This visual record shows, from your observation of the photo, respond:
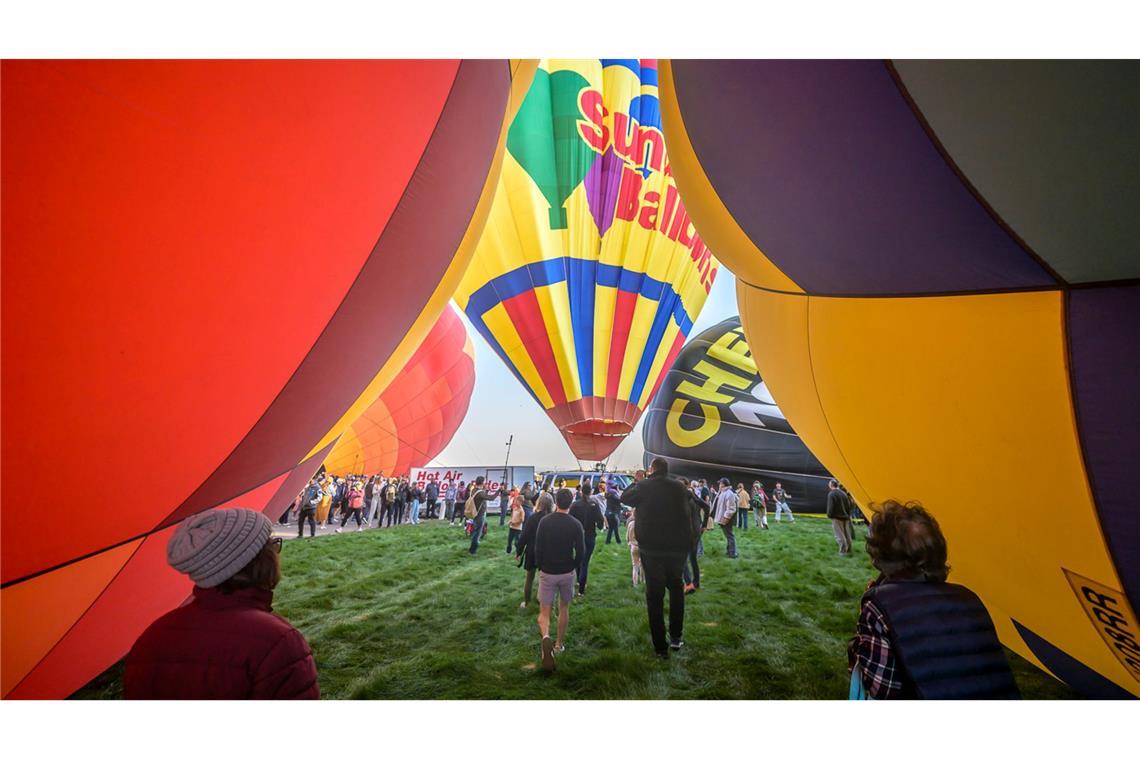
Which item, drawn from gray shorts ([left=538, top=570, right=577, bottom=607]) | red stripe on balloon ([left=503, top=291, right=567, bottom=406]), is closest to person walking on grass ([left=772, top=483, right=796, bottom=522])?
red stripe on balloon ([left=503, top=291, right=567, bottom=406])

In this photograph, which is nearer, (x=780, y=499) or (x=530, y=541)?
(x=530, y=541)

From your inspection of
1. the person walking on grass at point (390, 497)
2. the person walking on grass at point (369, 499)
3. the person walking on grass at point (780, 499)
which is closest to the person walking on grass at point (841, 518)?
the person walking on grass at point (780, 499)

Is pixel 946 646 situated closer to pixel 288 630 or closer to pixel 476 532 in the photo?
pixel 288 630

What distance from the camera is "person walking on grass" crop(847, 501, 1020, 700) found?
3.66ft

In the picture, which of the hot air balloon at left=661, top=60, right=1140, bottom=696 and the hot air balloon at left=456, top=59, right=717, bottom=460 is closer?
the hot air balloon at left=661, top=60, right=1140, bottom=696

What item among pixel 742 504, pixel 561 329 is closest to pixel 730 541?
pixel 742 504

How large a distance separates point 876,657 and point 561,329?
25.8 feet

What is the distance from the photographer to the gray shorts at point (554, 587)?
3098mm

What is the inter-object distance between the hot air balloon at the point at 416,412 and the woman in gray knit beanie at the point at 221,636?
11.1 metres

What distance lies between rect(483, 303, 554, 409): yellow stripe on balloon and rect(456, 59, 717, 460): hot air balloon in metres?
0.03

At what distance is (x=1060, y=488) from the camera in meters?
1.58

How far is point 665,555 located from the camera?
303 cm

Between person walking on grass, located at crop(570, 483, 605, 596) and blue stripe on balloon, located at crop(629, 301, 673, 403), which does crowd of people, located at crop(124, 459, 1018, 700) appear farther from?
blue stripe on balloon, located at crop(629, 301, 673, 403)

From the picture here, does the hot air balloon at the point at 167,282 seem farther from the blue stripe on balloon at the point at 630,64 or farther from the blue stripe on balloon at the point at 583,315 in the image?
the blue stripe on balloon at the point at 583,315
